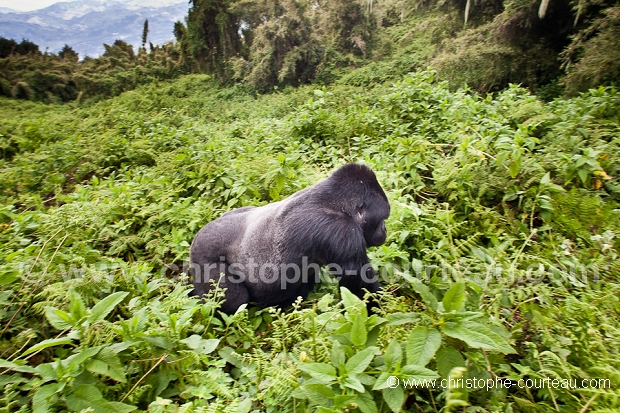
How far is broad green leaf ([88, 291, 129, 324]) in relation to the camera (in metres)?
1.39

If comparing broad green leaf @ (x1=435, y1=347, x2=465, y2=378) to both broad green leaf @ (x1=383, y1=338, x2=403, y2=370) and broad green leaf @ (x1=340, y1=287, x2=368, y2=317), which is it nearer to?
broad green leaf @ (x1=383, y1=338, x2=403, y2=370)

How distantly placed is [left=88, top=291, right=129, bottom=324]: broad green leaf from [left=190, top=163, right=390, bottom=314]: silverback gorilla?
2.19 feet

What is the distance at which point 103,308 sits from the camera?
56.2 inches

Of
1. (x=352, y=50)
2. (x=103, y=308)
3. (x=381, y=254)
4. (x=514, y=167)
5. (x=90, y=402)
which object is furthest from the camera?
(x=352, y=50)

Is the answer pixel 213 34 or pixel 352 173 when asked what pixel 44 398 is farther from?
pixel 213 34

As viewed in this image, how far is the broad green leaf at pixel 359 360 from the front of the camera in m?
1.18

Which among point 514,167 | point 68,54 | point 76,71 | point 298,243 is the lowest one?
point 298,243

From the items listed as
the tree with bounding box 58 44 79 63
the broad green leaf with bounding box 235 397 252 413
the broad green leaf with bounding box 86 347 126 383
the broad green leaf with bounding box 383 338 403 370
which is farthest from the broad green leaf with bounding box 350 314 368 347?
the tree with bounding box 58 44 79 63

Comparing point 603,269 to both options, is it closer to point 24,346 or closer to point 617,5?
point 24,346

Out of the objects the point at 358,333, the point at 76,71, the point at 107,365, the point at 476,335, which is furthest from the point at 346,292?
the point at 76,71

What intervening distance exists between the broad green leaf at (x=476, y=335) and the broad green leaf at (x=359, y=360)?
292 mm

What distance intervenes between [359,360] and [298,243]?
827mm

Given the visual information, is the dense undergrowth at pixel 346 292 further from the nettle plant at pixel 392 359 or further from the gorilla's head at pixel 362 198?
the gorilla's head at pixel 362 198

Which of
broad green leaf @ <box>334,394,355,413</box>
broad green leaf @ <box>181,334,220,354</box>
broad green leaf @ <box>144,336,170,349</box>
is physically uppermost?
broad green leaf @ <box>334,394,355,413</box>
